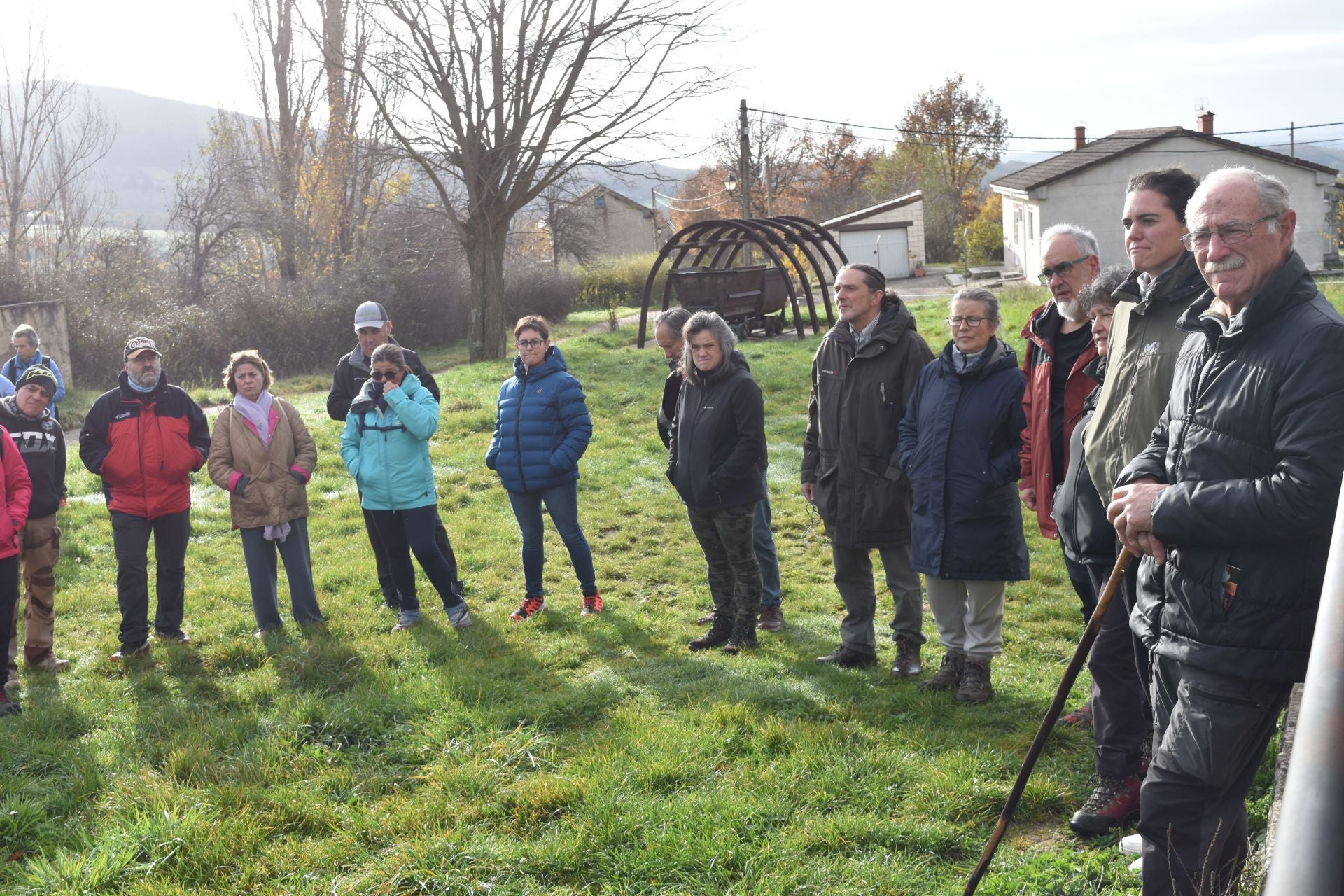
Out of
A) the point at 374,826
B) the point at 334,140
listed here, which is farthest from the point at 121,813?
the point at 334,140

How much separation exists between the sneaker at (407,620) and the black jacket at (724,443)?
217 cm

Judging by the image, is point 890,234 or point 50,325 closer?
point 50,325

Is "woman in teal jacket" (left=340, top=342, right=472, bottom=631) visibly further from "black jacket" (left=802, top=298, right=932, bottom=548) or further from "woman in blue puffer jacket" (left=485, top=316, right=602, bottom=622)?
"black jacket" (left=802, top=298, right=932, bottom=548)

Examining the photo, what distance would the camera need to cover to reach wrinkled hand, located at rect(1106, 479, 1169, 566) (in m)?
2.84

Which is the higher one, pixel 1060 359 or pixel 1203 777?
pixel 1060 359

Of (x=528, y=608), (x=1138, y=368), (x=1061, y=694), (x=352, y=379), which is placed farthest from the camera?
(x=352, y=379)

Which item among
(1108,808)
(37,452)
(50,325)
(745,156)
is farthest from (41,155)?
(1108,808)

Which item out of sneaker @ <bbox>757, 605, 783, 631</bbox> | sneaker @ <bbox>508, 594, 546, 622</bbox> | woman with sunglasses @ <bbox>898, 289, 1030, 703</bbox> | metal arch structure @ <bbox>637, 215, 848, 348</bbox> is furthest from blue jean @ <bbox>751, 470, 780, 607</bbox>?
metal arch structure @ <bbox>637, 215, 848, 348</bbox>

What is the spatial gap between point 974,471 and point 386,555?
457 centimetres

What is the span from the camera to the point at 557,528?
7.48 m

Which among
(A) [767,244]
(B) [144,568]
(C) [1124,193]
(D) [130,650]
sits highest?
(C) [1124,193]

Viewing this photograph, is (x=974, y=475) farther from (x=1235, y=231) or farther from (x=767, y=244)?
(x=767, y=244)

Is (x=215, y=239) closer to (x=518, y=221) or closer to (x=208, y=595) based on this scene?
(x=208, y=595)

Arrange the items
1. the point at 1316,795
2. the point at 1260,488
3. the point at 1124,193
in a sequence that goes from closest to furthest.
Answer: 1. the point at 1316,795
2. the point at 1260,488
3. the point at 1124,193
